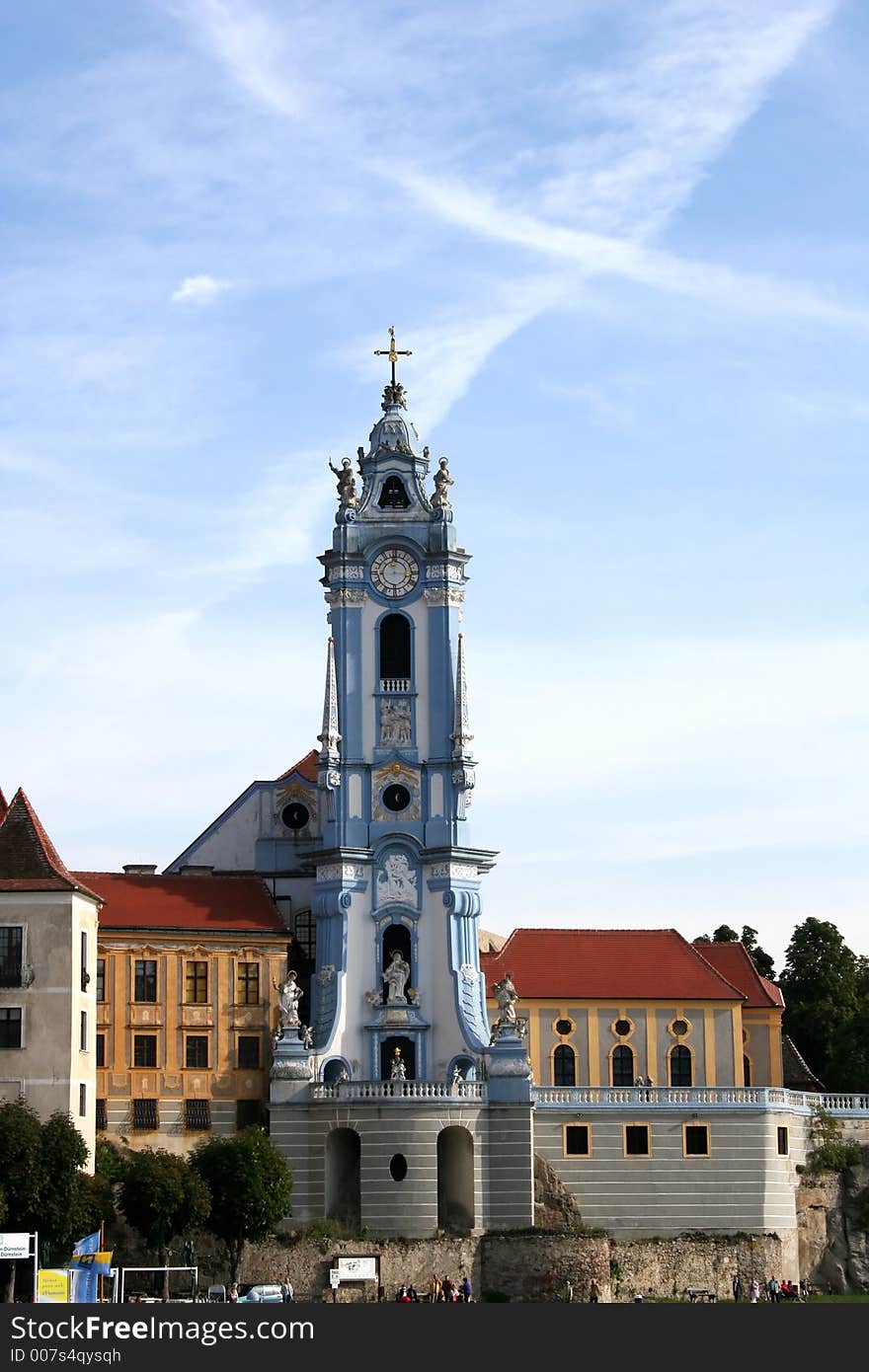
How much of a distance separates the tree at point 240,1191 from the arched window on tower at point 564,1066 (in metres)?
15.0

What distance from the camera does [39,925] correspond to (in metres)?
88.7

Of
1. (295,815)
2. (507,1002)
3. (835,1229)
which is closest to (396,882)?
(507,1002)

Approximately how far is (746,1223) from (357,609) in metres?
25.1

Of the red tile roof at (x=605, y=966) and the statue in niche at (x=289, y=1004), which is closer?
the statue in niche at (x=289, y=1004)

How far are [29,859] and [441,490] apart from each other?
2230 centimetres

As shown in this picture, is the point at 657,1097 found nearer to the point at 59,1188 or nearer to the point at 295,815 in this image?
the point at 295,815

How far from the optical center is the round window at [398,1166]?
94.2 metres

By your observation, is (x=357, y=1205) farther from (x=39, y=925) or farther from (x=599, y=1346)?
(x=599, y=1346)

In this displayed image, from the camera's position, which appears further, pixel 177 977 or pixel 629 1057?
pixel 629 1057

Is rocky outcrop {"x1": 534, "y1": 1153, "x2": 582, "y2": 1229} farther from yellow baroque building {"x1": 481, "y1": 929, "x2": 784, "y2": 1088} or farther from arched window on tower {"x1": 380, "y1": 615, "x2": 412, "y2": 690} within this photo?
arched window on tower {"x1": 380, "y1": 615, "x2": 412, "y2": 690}

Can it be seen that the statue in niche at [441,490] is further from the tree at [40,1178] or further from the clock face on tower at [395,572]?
the tree at [40,1178]

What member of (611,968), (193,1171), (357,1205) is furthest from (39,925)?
(611,968)

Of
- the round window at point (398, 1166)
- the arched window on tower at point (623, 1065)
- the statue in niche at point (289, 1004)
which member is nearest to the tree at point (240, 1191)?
the round window at point (398, 1166)

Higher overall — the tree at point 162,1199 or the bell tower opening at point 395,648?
the bell tower opening at point 395,648
